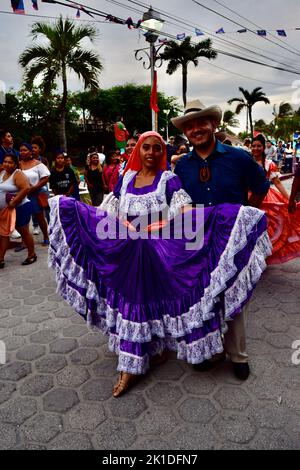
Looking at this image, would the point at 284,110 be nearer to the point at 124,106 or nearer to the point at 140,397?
the point at 124,106

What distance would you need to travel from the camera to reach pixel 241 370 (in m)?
2.71

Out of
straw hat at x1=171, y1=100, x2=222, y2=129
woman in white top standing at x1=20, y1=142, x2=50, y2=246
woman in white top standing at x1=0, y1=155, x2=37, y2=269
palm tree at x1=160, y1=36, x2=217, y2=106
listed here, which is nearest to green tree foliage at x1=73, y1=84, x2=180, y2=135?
palm tree at x1=160, y1=36, x2=217, y2=106

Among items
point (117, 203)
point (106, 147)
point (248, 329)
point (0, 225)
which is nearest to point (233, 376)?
point (248, 329)

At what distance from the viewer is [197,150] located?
9.25 ft

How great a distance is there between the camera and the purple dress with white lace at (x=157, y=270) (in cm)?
240

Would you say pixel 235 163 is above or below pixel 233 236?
above

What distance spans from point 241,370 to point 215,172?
1.49m

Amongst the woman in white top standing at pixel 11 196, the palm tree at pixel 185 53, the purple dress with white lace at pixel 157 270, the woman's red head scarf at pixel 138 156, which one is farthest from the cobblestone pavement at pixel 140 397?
the palm tree at pixel 185 53

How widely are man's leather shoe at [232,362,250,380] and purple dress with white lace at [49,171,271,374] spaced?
357 mm

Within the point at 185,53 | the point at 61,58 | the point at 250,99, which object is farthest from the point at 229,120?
the point at 61,58

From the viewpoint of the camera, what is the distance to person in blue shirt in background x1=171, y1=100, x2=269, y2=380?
8.92 ft
